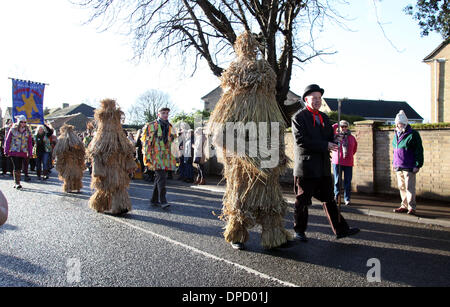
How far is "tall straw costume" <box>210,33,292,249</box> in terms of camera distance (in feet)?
14.9

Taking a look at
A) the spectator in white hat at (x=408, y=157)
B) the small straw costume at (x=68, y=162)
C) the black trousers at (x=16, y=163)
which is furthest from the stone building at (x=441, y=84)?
the black trousers at (x=16, y=163)

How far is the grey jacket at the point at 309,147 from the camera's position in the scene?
190 inches

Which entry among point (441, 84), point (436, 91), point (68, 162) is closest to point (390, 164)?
point (68, 162)

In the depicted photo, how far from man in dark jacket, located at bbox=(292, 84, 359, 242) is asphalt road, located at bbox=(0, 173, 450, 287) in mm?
394

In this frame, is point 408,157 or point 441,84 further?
point 441,84

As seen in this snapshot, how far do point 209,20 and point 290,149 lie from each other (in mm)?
5675

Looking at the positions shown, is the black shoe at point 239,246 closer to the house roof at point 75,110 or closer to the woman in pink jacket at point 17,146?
the woman in pink jacket at point 17,146

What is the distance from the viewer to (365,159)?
10.1m

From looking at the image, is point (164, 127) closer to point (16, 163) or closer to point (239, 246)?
point (239, 246)

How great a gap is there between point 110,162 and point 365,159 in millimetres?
7150

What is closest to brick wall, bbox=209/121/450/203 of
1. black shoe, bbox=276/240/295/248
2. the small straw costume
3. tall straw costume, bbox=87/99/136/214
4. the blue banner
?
black shoe, bbox=276/240/295/248

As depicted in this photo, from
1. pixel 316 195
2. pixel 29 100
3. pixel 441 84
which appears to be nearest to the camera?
pixel 316 195

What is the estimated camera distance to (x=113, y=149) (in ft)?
23.1

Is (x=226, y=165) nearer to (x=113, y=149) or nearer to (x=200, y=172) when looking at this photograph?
(x=113, y=149)
